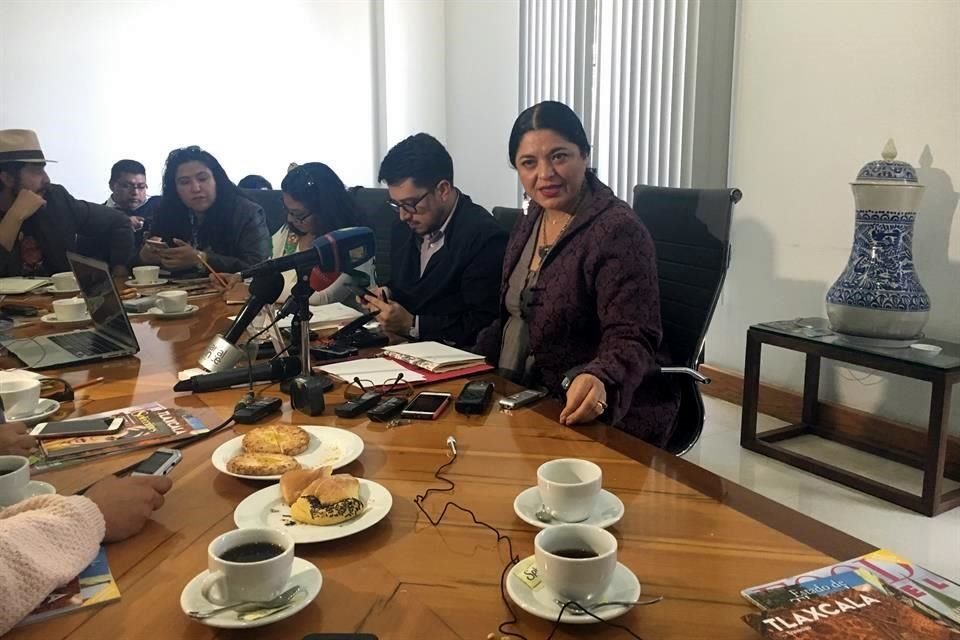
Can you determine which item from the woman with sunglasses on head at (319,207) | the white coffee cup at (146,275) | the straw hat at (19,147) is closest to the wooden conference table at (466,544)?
the woman with sunglasses on head at (319,207)

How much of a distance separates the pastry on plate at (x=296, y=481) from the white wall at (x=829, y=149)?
95.2 inches

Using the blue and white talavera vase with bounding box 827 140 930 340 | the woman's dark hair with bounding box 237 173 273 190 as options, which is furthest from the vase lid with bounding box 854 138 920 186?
the woman's dark hair with bounding box 237 173 273 190

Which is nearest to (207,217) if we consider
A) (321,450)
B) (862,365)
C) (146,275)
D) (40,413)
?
(146,275)

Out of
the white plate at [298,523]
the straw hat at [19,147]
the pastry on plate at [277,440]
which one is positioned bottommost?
the white plate at [298,523]

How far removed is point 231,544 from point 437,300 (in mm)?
1457

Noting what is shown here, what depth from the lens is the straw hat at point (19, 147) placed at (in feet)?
10.6

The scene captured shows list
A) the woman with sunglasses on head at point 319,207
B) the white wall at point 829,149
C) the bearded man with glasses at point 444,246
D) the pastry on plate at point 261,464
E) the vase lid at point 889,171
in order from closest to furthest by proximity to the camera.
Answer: the pastry on plate at point 261,464 < the bearded man with glasses at point 444,246 < the vase lid at point 889,171 < the white wall at point 829,149 < the woman with sunglasses on head at point 319,207

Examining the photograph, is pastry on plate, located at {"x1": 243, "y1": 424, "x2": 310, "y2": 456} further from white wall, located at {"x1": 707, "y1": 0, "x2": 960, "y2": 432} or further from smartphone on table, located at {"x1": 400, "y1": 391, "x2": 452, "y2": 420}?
white wall, located at {"x1": 707, "y1": 0, "x2": 960, "y2": 432}

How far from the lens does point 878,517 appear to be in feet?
7.89

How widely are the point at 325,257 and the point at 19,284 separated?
77.8 inches

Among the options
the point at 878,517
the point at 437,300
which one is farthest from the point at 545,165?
the point at 878,517

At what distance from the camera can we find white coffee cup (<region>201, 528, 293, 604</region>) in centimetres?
74

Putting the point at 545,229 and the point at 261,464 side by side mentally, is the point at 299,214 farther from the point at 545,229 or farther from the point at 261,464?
the point at 261,464

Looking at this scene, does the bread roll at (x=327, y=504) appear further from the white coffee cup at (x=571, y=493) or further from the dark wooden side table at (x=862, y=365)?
the dark wooden side table at (x=862, y=365)
